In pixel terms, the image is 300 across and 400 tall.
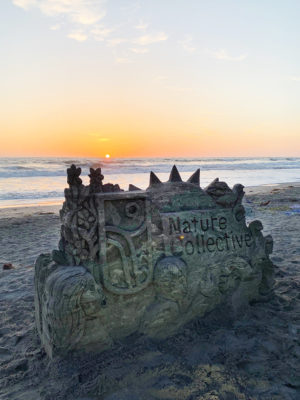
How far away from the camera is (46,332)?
9.77ft

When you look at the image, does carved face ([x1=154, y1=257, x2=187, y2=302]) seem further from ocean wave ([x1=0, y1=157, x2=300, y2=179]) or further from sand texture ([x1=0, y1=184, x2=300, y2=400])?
ocean wave ([x1=0, y1=157, x2=300, y2=179])

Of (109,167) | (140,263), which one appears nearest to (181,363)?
(140,263)

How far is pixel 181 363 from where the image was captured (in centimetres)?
287

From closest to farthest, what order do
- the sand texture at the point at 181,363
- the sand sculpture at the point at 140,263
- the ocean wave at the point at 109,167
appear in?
the sand texture at the point at 181,363
the sand sculpture at the point at 140,263
the ocean wave at the point at 109,167

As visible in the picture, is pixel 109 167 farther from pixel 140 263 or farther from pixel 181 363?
pixel 181 363

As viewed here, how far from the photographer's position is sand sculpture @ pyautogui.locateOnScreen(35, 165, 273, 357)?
2814 millimetres

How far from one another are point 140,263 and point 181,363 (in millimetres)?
941

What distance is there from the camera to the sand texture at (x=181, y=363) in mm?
2543

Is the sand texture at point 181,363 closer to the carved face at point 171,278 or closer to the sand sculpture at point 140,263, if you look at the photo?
the sand sculpture at point 140,263

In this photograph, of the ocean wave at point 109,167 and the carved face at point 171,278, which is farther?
the ocean wave at point 109,167

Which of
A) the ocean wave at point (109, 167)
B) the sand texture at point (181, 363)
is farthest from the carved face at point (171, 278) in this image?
the ocean wave at point (109, 167)

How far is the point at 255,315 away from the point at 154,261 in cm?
141

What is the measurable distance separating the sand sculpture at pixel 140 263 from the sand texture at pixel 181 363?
0.15m

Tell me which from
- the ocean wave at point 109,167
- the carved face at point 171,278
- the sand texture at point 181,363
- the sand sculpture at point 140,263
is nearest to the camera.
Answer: the sand texture at point 181,363
